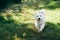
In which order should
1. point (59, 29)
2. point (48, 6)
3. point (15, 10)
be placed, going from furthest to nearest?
point (48, 6), point (15, 10), point (59, 29)

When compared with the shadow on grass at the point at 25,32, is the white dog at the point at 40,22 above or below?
above

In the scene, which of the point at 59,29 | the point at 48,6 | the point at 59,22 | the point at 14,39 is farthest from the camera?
the point at 48,6

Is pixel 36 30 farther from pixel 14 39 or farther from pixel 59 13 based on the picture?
pixel 59 13

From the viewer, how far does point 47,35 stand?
10258mm

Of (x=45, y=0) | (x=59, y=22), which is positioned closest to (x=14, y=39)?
(x=59, y=22)

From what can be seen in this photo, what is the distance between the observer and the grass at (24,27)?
10.2 m

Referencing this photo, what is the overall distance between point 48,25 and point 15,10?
8.06 feet

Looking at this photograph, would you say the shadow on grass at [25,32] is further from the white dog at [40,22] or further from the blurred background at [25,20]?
the white dog at [40,22]

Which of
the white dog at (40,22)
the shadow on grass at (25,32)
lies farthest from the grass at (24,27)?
the white dog at (40,22)

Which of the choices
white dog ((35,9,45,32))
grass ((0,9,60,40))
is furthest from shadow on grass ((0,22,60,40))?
white dog ((35,9,45,32))

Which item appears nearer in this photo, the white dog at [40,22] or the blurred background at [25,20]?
the white dog at [40,22]

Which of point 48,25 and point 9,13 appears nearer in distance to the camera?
point 48,25

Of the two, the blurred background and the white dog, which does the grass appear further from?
the white dog

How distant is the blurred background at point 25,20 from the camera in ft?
33.6
